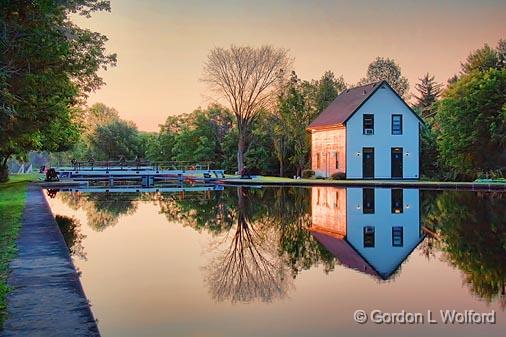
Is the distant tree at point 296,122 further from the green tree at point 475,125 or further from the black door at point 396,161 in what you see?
the green tree at point 475,125

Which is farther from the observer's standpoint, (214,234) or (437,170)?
(437,170)

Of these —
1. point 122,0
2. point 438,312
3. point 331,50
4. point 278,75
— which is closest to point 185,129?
point 278,75

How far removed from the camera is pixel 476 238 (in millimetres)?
14531

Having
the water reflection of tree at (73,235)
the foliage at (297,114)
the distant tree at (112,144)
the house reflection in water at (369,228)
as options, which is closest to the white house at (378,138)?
the foliage at (297,114)

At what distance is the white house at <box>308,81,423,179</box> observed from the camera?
135 ft

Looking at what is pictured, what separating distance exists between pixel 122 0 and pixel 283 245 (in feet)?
58.1

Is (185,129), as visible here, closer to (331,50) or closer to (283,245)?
(331,50)

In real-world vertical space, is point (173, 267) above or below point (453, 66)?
below

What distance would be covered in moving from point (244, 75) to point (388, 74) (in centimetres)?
3261

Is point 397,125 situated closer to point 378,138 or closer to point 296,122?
point 378,138

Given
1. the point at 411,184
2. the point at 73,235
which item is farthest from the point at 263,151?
the point at 73,235

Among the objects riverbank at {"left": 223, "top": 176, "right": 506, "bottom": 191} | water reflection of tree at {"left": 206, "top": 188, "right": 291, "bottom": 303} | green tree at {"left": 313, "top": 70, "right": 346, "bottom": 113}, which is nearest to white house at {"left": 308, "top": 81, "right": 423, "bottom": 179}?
riverbank at {"left": 223, "top": 176, "right": 506, "bottom": 191}

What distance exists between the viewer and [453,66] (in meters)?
57.7

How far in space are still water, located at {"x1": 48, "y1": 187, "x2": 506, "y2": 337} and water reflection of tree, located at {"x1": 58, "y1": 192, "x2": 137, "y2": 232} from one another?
0.12 m
